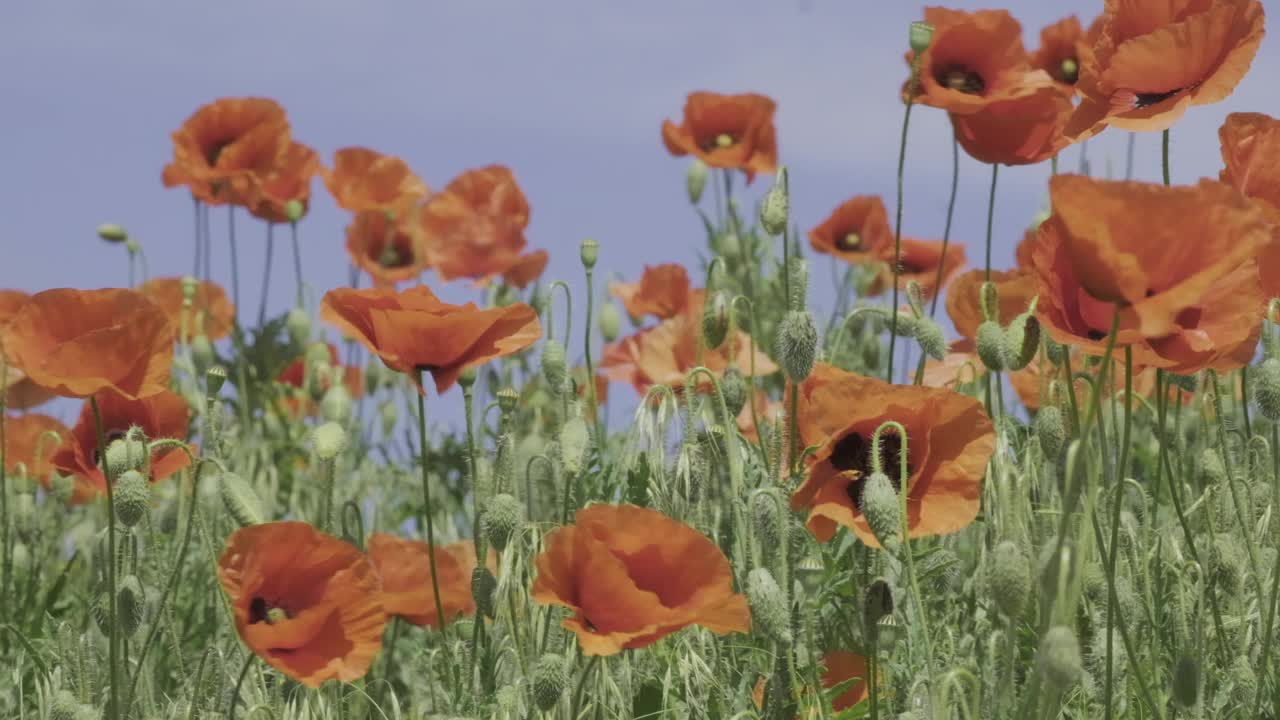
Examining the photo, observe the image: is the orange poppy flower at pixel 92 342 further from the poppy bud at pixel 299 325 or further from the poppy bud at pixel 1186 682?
the poppy bud at pixel 299 325

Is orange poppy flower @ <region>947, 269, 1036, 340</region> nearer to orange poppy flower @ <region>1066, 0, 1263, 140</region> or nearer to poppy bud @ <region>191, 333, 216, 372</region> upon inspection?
orange poppy flower @ <region>1066, 0, 1263, 140</region>

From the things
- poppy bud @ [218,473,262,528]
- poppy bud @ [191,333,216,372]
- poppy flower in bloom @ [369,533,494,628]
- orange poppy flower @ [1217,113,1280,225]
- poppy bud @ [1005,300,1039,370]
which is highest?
orange poppy flower @ [1217,113,1280,225]

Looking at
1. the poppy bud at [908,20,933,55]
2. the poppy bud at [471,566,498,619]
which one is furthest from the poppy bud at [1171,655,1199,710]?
the poppy bud at [908,20,933,55]

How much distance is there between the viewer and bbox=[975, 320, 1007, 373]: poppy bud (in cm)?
254

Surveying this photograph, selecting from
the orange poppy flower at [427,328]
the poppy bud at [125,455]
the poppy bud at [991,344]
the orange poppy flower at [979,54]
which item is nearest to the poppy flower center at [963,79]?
the orange poppy flower at [979,54]

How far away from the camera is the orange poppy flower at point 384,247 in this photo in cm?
580

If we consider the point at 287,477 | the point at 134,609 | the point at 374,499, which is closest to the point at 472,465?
the point at 134,609

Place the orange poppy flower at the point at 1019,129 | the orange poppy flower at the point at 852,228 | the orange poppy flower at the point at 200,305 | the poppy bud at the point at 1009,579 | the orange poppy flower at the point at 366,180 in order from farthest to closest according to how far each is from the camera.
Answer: the orange poppy flower at the point at 852,228
the orange poppy flower at the point at 366,180
the orange poppy flower at the point at 200,305
the orange poppy flower at the point at 1019,129
the poppy bud at the point at 1009,579

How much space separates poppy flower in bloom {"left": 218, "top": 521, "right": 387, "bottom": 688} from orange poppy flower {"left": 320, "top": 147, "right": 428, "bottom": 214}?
129 inches

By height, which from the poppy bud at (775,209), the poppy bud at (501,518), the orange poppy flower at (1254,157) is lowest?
the poppy bud at (501,518)

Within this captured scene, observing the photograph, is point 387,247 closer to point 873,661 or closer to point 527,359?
point 527,359

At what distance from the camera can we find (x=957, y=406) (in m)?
2.30

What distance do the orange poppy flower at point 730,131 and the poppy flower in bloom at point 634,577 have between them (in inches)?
131

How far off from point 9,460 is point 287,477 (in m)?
1.09
